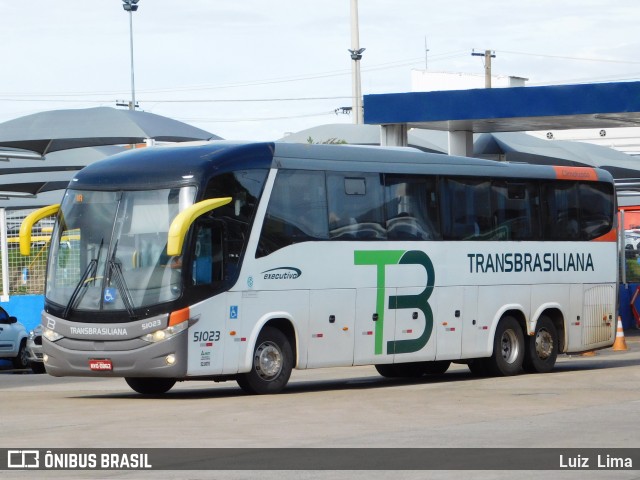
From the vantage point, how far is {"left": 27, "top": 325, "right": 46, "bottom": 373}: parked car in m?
27.0

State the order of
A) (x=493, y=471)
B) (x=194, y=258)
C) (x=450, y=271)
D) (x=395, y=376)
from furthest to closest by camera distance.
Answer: (x=395, y=376) < (x=450, y=271) < (x=194, y=258) < (x=493, y=471)

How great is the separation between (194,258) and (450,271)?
195 inches

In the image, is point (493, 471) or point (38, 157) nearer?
point (493, 471)

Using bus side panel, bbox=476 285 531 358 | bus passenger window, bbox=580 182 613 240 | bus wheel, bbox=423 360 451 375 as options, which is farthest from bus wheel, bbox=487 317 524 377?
bus passenger window, bbox=580 182 613 240

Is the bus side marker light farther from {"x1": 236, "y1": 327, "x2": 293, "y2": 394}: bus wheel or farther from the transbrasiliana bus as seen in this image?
{"x1": 236, "y1": 327, "x2": 293, "y2": 394}: bus wheel

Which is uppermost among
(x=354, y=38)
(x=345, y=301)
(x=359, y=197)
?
(x=354, y=38)

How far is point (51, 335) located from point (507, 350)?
304 inches

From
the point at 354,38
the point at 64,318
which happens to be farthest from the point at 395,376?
the point at 354,38

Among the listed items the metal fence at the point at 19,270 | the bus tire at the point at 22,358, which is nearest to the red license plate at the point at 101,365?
the bus tire at the point at 22,358

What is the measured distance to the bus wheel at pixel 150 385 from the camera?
60.1 feet

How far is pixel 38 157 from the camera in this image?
32.6m

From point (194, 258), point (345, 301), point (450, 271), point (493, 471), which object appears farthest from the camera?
point (450, 271)

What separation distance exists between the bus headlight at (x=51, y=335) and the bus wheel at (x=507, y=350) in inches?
284

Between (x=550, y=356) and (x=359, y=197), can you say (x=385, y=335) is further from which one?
(x=550, y=356)
